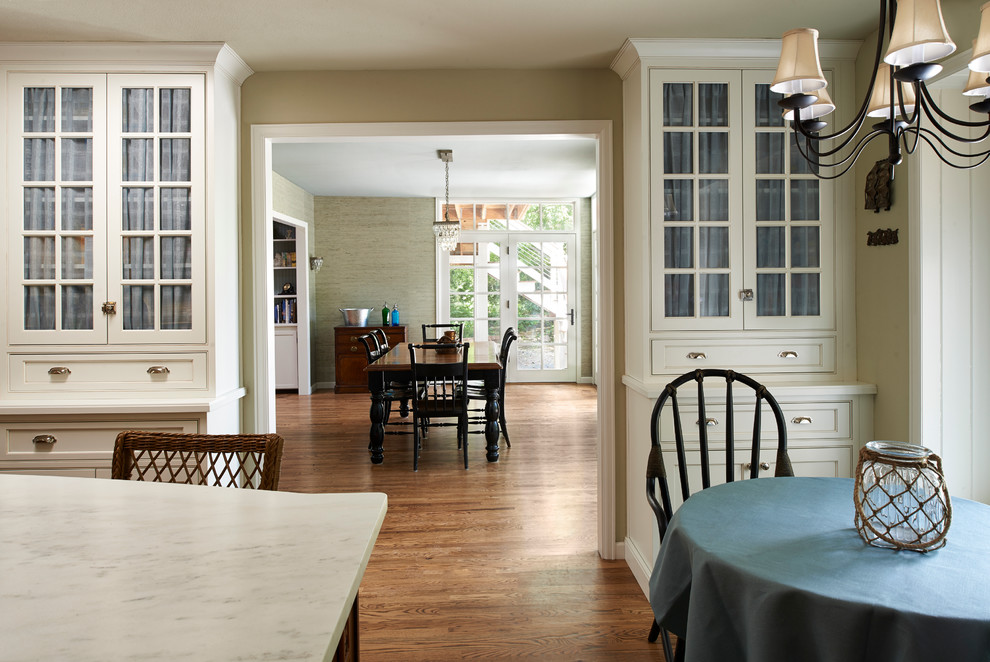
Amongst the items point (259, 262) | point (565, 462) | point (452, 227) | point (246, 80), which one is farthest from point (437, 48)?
point (452, 227)

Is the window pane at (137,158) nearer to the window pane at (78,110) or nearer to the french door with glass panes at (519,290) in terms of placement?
the window pane at (78,110)

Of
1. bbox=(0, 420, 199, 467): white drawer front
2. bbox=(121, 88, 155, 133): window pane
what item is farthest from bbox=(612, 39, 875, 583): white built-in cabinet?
bbox=(0, 420, 199, 467): white drawer front

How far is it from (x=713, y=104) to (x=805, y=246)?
2.51ft

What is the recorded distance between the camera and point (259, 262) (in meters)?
3.04

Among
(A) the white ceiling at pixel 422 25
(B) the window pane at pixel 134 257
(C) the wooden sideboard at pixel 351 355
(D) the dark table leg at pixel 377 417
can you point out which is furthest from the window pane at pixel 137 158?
(C) the wooden sideboard at pixel 351 355

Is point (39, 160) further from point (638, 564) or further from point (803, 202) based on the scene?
point (803, 202)

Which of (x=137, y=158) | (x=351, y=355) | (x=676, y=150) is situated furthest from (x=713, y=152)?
(x=351, y=355)

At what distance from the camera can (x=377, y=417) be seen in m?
4.68

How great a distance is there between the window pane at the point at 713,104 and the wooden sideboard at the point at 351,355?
5.92m

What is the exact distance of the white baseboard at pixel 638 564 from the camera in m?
2.56

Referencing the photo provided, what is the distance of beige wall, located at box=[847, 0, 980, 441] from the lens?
7.95 ft

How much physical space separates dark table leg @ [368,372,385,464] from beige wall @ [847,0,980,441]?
322 centimetres

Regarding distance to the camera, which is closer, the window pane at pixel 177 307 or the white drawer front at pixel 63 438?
the white drawer front at pixel 63 438

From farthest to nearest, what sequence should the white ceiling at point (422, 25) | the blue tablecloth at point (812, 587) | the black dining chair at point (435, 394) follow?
1. the black dining chair at point (435, 394)
2. the white ceiling at point (422, 25)
3. the blue tablecloth at point (812, 587)
